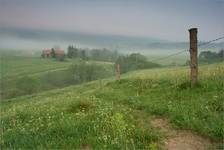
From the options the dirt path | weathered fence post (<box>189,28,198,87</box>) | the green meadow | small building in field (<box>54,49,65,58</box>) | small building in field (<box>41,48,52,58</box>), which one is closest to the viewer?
the dirt path

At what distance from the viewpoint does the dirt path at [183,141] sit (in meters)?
7.21

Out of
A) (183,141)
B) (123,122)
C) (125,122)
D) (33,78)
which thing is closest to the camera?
(183,141)

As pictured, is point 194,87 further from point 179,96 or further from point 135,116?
point 135,116

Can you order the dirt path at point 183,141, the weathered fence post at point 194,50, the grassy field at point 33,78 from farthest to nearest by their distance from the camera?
the grassy field at point 33,78
the weathered fence post at point 194,50
the dirt path at point 183,141

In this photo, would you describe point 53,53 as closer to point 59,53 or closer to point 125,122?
point 59,53

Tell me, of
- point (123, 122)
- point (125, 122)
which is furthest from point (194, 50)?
point (123, 122)

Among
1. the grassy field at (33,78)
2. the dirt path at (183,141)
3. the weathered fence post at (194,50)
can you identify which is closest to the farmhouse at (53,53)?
Answer: the grassy field at (33,78)

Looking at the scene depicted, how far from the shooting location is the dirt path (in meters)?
7.21

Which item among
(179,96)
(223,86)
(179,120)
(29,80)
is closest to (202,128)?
(179,120)

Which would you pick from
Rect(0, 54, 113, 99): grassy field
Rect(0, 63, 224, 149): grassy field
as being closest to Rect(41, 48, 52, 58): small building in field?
Rect(0, 54, 113, 99): grassy field

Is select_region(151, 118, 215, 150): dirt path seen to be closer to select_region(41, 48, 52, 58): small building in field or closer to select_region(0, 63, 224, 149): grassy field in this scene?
select_region(0, 63, 224, 149): grassy field

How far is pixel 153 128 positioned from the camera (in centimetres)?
841

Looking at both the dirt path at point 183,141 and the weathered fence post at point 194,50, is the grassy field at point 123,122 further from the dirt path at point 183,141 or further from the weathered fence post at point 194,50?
the weathered fence post at point 194,50

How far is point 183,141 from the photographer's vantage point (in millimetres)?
7574
